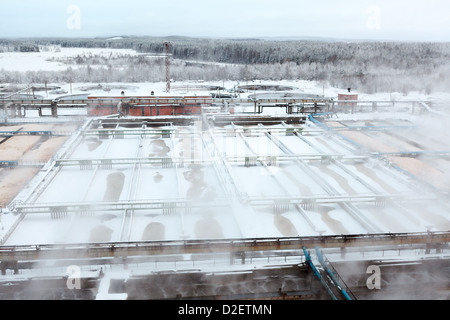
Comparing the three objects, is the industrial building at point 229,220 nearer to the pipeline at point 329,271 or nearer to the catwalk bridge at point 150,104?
the pipeline at point 329,271

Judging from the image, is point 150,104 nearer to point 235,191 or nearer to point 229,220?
point 235,191

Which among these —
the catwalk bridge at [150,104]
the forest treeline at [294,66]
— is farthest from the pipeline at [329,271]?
the forest treeline at [294,66]

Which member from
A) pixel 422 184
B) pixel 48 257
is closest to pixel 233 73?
pixel 422 184

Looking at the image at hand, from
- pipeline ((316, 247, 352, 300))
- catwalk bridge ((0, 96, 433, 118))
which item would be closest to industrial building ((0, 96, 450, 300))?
pipeline ((316, 247, 352, 300))

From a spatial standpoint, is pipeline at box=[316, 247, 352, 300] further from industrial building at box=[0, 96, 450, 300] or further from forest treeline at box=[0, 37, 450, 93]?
forest treeline at box=[0, 37, 450, 93]
